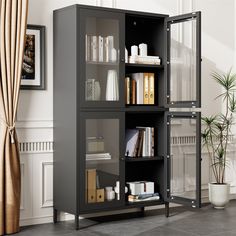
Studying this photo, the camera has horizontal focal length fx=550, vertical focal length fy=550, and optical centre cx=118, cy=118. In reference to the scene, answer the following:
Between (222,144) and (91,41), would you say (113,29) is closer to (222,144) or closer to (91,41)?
(91,41)

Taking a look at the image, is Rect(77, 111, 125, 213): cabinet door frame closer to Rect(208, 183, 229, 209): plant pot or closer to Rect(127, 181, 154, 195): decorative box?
Rect(127, 181, 154, 195): decorative box

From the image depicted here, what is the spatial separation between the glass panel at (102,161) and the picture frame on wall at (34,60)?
645mm

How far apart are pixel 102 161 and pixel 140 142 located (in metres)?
0.54

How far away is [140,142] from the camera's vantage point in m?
5.41

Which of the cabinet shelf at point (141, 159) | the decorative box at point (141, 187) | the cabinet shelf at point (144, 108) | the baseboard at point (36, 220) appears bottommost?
the baseboard at point (36, 220)

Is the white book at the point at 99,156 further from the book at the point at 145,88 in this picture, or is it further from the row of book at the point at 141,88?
the book at the point at 145,88

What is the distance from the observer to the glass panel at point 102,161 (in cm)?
496

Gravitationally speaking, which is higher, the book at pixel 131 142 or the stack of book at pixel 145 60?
the stack of book at pixel 145 60

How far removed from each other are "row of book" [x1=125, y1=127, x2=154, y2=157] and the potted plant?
2.78ft

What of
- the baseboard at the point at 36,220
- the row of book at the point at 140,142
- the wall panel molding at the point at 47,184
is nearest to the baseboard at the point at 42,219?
the baseboard at the point at 36,220

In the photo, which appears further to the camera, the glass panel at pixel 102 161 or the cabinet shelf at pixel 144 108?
the cabinet shelf at pixel 144 108

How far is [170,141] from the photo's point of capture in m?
5.47

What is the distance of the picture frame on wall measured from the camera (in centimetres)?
507

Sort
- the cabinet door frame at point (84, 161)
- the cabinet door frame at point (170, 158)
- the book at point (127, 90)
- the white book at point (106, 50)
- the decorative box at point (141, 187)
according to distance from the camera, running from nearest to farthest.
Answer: the cabinet door frame at point (84, 161) → the white book at point (106, 50) → the cabinet door frame at point (170, 158) → the book at point (127, 90) → the decorative box at point (141, 187)
